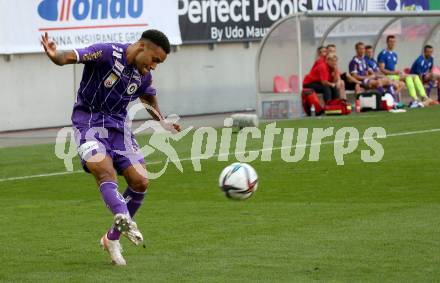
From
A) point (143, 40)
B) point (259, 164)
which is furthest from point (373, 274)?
point (259, 164)

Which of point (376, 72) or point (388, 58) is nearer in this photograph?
point (376, 72)

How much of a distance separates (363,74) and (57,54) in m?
22.1

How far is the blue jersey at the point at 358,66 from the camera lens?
30844 mm

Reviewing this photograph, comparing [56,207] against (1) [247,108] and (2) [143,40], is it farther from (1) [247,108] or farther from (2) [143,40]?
(1) [247,108]

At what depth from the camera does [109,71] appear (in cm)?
1022

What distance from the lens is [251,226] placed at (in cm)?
1198

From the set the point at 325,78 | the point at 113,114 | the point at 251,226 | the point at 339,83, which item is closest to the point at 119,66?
the point at 113,114

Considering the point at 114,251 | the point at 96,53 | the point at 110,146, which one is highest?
the point at 96,53

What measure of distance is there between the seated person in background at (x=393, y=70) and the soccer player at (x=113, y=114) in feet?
72.1

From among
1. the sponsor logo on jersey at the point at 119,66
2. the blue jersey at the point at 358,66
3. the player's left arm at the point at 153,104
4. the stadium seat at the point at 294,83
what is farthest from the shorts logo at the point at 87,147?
the blue jersey at the point at 358,66

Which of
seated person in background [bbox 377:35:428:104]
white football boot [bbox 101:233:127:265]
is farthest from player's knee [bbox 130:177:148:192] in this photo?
seated person in background [bbox 377:35:428:104]

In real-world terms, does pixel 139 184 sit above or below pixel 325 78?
→ above

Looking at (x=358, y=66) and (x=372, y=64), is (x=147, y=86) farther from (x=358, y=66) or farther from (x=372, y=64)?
(x=372, y=64)

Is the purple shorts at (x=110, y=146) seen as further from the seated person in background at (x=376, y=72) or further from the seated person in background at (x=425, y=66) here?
the seated person in background at (x=425, y=66)
